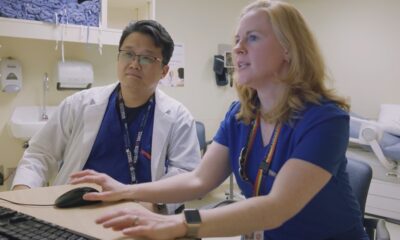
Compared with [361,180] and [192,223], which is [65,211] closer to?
[192,223]

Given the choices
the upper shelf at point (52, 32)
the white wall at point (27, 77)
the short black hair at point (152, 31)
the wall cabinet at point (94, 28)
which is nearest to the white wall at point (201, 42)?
the wall cabinet at point (94, 28)

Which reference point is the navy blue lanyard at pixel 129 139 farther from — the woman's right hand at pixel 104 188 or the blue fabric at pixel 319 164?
the blue fabric at pixel 319 164

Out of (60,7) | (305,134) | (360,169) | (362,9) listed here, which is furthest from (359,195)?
(362,9)

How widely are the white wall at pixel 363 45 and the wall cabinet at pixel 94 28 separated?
1.82 m

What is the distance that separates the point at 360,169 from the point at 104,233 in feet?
3.35

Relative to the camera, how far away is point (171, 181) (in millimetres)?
1234

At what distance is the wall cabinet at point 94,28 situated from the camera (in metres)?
2.28

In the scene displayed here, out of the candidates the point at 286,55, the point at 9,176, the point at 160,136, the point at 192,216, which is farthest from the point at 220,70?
the point at 192,216

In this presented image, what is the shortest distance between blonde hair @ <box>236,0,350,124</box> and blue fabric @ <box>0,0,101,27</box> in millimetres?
1666

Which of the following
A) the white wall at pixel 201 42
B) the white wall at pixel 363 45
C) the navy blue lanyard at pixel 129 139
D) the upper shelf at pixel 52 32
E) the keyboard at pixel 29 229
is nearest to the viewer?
the keyboard at pixel 29 229

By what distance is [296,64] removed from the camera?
1111mm

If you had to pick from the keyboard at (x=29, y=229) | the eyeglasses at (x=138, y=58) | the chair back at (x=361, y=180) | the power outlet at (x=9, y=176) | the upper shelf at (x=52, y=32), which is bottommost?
the power outlet at (x=9, y=176)

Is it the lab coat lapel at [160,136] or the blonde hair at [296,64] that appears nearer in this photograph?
the blonde hair at [296,64]

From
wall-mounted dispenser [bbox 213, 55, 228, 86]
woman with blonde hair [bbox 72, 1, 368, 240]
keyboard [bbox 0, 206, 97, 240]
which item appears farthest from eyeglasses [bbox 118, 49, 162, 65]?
wall-mounted dispenser [bbox 213, 55, 228, 86]
